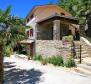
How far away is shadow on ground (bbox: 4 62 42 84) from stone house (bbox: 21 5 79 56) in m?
4.54

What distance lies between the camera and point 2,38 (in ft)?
59.9

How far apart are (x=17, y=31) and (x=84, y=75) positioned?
234 inches

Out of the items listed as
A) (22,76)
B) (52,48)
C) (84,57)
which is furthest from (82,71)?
(52,48)

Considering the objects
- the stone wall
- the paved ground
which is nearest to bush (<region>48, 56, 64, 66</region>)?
the paved ground

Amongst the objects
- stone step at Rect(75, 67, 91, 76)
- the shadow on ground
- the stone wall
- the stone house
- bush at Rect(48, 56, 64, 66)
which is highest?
the stone house

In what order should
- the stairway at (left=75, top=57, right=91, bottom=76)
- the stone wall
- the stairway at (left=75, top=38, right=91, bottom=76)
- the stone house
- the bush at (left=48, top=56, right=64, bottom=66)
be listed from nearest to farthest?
1. the stairway at (left=75, top=57, right=91, bottom=76)
2. the stairway at (left=75, top=38, right=91, bottom=76)
3. the bush at (left=48, top=56, right=64, bottom=66)
4. the stone wall
5. the stone house

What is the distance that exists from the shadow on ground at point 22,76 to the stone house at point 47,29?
4540 millimetres

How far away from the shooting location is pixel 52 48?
963 inches

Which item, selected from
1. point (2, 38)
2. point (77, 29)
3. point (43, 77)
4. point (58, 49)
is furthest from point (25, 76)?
point (77, 29)

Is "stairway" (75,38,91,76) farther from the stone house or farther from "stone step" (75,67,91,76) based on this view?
the stone house

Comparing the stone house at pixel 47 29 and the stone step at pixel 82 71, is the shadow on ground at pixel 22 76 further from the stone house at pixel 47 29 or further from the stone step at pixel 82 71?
the stone house at pixel 47 29

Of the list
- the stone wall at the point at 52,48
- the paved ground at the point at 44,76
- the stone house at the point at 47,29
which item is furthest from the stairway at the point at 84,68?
the stone house at the point at 47,29

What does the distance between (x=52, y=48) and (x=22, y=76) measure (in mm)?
6408

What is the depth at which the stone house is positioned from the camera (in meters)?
25.4
